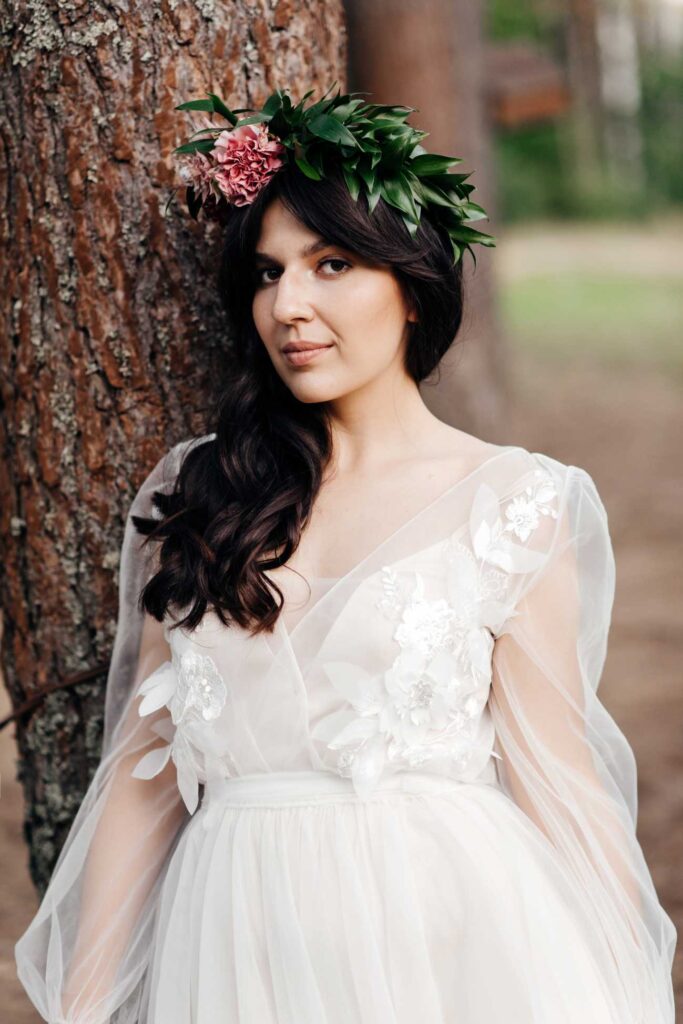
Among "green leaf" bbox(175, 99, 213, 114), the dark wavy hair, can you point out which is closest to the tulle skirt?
the dark wavy hair

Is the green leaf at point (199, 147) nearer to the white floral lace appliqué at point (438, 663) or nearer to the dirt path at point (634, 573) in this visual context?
the white floral lace appliqué at point (438, 663)

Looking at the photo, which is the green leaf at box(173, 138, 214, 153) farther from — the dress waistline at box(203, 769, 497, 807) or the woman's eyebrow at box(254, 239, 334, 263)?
the dress waistline at box(203, 769, 497, 807)

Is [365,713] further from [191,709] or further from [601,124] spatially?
[601,124]

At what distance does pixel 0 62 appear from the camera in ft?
8.03

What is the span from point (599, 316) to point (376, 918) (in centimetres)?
1623

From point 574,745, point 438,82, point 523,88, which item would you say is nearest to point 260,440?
point 574,745

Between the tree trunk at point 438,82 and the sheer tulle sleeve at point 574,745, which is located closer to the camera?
the sheer tulle sleeve at point 574,745

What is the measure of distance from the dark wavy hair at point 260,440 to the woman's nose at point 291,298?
0.09 metres

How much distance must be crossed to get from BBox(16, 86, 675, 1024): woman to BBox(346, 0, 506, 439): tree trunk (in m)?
4.25

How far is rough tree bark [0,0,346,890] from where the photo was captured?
236 cm

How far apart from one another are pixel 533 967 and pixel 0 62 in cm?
194

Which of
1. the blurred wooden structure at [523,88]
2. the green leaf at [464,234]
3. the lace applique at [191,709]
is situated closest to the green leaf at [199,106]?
the green leaf at [464,234]

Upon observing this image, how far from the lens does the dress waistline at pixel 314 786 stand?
197 centimetres

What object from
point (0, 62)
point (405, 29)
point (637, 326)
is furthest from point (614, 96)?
point (0, 62)
